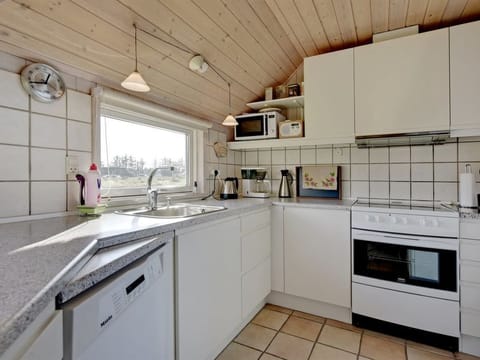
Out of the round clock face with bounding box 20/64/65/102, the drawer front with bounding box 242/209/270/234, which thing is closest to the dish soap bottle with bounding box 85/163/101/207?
the round clock face with bounding box 20/64/65/102

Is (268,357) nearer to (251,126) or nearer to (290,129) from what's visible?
(290,129)

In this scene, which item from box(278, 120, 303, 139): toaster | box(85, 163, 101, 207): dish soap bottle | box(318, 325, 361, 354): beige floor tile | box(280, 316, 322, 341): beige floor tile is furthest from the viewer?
box(278, 120, 303, 139): toaster

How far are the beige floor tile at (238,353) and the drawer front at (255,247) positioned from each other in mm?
478

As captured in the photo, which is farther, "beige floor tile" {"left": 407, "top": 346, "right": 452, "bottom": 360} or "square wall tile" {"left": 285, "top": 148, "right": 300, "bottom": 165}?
"square wall tile" {"left": 285, "top": 148, "right": 300, "bottom": 165}

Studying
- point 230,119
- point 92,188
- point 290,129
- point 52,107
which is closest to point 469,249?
point 290,129

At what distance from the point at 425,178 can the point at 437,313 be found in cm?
101

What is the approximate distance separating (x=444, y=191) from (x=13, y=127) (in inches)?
112

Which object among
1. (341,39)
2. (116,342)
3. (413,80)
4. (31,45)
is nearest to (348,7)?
(341,39)

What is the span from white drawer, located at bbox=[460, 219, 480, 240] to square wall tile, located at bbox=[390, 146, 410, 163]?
71 cm

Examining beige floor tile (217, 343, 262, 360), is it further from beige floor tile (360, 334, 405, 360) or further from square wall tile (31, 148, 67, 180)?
square wall tile (31, 148, 67, 180)

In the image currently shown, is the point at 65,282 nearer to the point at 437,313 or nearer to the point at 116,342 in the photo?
the point at 116,342

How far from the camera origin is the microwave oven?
8.11 ft

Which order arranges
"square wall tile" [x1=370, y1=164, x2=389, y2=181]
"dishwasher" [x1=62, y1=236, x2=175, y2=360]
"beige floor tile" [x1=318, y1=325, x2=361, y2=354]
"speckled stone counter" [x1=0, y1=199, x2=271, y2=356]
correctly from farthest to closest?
"square wall tile" [x1=370, y1=164, x2=389, y2=181]
"beige floor tile" [x1=318, y1=325, x2=361, y2=354]
"dishwasher" [x1=62, y1=236, x2=175, y2=360]
"speckled stone counter" [x1=0, y1=199, x2=271, y2=356]

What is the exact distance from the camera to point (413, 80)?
1.87 m
